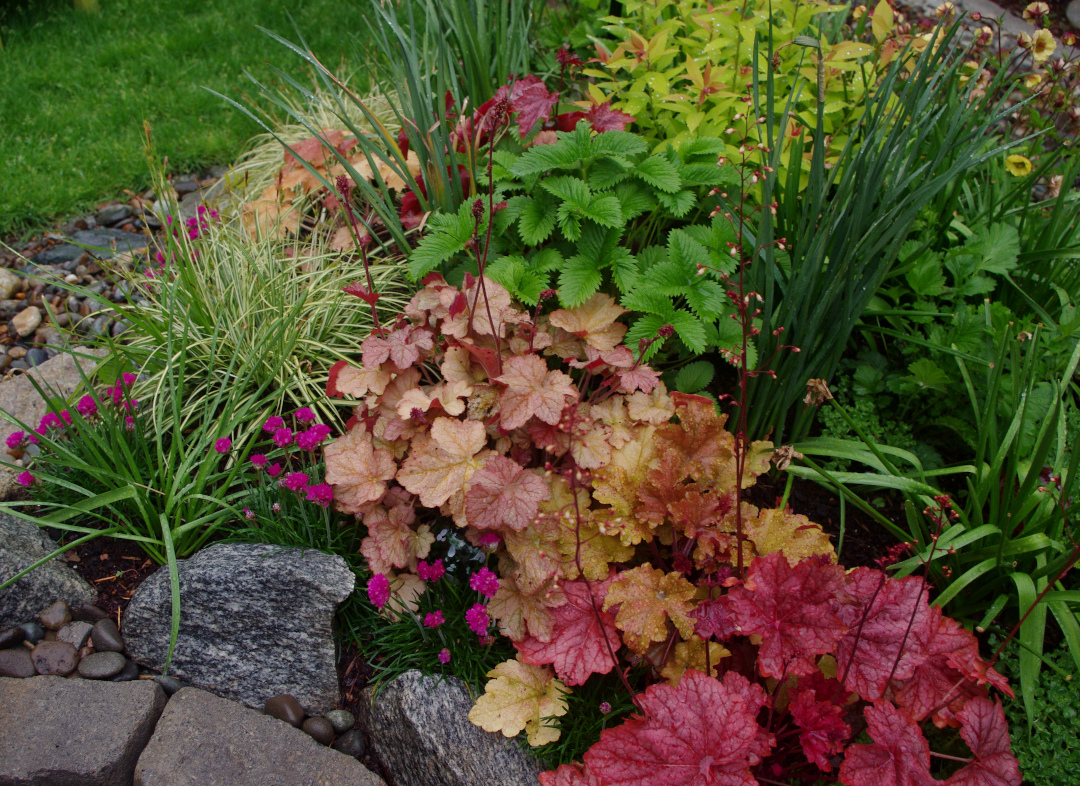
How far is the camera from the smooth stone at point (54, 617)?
1.98m

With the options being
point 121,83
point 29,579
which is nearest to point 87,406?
point 29,579

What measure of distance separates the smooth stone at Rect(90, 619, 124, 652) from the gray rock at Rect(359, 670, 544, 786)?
76cm

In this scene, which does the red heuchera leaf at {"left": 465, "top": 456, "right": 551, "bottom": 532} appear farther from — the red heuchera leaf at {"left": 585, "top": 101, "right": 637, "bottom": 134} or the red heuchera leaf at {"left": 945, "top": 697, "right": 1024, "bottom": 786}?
the red heuchera leaf at {"left": 585, "top": 101, "right": 637, "bottom": 134}

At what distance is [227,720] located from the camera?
1.81m

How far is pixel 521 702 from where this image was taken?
1631mm

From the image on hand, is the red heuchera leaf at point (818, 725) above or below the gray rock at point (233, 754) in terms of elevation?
above

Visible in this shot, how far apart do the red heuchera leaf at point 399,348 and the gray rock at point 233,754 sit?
0.99 meters

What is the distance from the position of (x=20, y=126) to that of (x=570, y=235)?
3475mm

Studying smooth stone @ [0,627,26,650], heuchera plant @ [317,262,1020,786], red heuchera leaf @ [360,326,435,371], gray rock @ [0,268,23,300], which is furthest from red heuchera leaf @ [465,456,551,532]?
gray rock @ [0,268,23,300]

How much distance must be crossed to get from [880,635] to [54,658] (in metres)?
2.10

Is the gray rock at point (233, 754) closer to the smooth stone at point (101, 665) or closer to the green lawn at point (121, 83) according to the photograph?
the smooth stone at point (101, 665)

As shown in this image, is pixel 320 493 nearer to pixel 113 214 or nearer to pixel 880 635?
pixel 880 635

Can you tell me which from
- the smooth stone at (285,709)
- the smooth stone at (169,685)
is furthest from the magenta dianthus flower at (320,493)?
the smooth stone at (169,685)

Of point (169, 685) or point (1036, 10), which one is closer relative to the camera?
point (169, 685)
